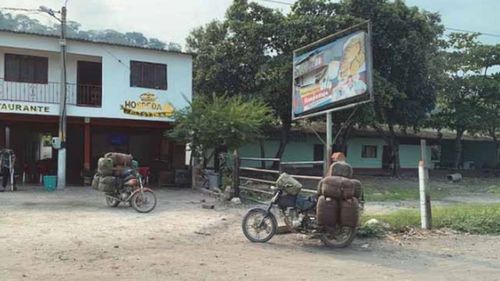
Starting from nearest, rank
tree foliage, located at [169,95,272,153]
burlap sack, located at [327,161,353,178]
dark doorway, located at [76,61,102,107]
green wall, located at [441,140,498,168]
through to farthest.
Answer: burlap sack, located at [327,161,353,178] → tree foliage, located at [169,95,272,153] → dark doorway, located at [76,61,102,107] → green wall, located at [441,140,498,168]

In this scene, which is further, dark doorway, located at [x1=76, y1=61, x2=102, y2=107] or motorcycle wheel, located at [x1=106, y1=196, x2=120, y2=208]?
dark doorway, located at [x1=76, y1=61, x2=102, y2=107]

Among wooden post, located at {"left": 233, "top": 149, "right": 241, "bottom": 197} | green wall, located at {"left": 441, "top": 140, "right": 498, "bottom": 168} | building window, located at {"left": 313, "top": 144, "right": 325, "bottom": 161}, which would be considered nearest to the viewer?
wooden post, located at {"left": 233, "top": 149, "right": 241, "bottom": 197}

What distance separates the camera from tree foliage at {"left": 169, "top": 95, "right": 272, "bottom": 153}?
18.9 m

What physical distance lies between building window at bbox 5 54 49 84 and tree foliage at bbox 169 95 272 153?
5.71 m

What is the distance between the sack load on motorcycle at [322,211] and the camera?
9.13 m

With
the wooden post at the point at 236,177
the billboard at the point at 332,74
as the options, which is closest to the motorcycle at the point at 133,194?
the wooden post at the point at 236,177

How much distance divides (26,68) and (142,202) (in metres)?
10.6

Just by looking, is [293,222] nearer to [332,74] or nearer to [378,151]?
[332,74]

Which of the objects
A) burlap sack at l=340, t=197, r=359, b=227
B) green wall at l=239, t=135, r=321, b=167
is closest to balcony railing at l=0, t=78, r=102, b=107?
green wall at l=239, t=135, r=321, b=167

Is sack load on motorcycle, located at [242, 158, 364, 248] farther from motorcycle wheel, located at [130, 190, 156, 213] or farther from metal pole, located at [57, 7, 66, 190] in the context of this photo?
metal pole, located at [57, 7, 66, 190]

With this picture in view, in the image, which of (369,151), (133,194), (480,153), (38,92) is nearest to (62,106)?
(38,92)

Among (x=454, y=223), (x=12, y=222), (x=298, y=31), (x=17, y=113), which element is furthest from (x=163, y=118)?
(x=454, y=223)

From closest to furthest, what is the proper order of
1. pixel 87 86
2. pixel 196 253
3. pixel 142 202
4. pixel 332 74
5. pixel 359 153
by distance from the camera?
pixel 196 253, pixel 332 74, pixel 142 202, pixel 87 86, pixel 359 153

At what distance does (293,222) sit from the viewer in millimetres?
9672
